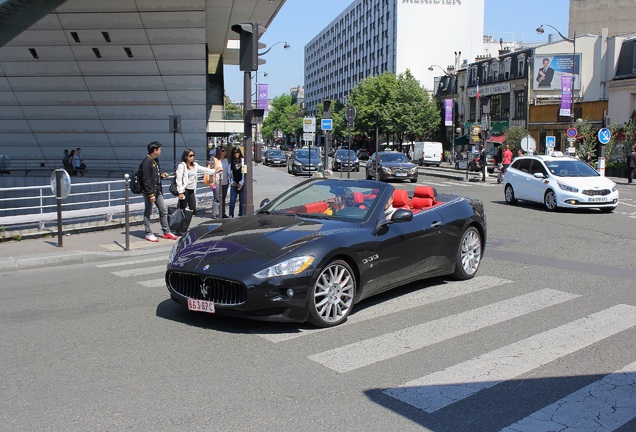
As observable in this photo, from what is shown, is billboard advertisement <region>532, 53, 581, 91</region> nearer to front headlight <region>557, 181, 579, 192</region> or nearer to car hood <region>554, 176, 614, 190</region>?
car hood <region>554, 176, 614, 190</region>

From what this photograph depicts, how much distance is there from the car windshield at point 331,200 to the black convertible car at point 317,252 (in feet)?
0.04

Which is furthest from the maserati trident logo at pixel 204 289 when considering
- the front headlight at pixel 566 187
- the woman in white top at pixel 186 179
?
the front headlight at pixel 566 187

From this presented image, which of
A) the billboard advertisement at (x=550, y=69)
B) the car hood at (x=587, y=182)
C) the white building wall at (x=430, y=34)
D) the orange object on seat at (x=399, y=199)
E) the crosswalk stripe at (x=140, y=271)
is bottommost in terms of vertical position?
the crosswalk stripe at (x=140, y=271)

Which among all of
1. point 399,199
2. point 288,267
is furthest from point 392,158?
point 288,267

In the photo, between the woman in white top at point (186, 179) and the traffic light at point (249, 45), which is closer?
the traffic light at point (249, 45)

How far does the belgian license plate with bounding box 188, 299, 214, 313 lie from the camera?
6.20 m

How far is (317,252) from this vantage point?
20.7ft

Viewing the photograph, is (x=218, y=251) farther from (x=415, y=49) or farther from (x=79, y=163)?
(x=415, y=49)

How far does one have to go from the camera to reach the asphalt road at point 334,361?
437cm

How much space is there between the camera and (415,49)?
97.0 meters

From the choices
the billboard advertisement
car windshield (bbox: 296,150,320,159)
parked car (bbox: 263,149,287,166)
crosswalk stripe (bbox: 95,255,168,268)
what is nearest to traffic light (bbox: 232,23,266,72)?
crosswalk stripe (bbox: 95,255,168,268)

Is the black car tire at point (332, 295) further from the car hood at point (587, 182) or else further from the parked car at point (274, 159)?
the parked car at point (274, 159)

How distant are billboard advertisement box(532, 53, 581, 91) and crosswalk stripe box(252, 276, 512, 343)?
172 ft

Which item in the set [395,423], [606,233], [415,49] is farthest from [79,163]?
[415,49]
